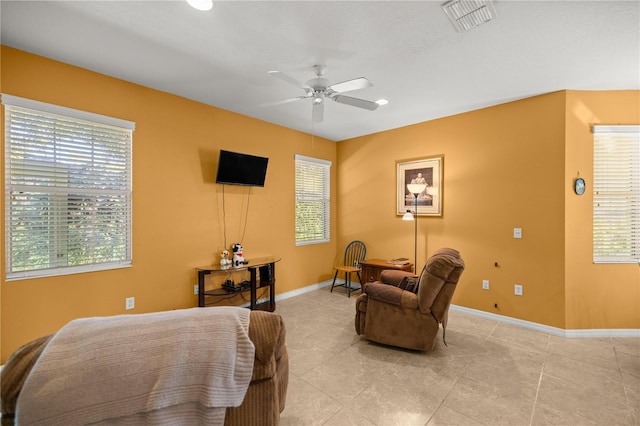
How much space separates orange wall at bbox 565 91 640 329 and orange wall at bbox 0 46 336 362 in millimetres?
3577

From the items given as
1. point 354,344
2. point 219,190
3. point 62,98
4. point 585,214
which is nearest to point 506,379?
point 354,344

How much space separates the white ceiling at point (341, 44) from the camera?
6.13 ft

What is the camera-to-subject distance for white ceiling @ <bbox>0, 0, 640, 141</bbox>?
6.13 ft

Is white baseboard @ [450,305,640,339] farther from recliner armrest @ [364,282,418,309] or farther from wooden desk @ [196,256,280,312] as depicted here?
wooden desk @ [196,256,280,312]

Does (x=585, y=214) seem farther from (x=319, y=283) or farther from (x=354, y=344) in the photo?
(x=319, y=283)

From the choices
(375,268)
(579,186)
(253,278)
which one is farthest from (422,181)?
(253,278)

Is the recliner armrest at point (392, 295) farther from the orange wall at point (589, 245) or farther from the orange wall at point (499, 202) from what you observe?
the orange wall at point (589, 245)

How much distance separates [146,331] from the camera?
3.58 feet

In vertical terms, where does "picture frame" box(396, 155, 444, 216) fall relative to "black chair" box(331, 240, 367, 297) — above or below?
above

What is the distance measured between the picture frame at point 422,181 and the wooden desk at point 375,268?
2.78 feet

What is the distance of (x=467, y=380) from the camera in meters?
2.23

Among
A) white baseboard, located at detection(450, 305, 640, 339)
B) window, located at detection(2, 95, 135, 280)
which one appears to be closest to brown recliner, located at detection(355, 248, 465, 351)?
white baseboard, located at detection(450, 305, 640, 339)

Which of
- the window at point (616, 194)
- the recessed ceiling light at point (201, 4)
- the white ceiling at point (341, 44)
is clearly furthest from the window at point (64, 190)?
the window at point (616, 194)

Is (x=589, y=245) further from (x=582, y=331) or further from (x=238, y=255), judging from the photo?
(x=238, y=255)
